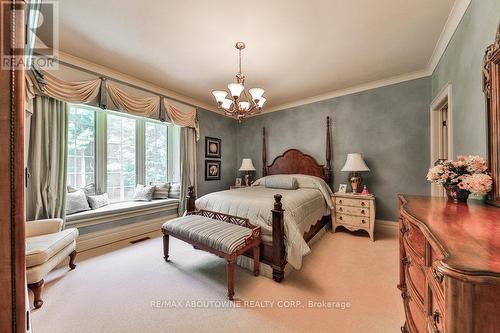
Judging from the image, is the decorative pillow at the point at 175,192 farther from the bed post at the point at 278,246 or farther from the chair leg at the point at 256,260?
the bed post at the point at 278,246

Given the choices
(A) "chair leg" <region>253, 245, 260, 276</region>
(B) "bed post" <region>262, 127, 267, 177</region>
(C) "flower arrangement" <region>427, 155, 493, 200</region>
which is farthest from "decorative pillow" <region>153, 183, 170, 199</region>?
(C) "flower arrangement" <region>427, 155, 493, 200</region>

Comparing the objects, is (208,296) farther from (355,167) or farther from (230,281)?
(355,167)

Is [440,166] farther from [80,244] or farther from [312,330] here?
[80,244]

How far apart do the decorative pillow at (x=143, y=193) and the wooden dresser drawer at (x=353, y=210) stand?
3.37m

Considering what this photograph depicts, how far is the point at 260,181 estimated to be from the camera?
4121 mm

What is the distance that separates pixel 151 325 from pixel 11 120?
1643 mm

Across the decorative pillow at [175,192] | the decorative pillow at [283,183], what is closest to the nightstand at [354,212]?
the decorative pillow at [283,183]

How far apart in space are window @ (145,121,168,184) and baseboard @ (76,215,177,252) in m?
0.89

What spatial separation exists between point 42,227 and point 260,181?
3190 mm

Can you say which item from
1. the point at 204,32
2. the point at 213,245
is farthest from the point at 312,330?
the point at 204,32

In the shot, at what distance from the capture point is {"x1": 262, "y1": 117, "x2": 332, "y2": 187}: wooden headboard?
3873 millimetres

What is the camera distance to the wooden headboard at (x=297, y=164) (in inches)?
152

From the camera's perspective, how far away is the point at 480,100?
1.45 meters

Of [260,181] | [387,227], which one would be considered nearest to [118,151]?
[260,181]
